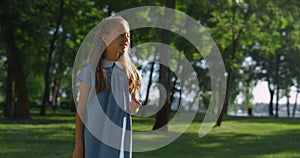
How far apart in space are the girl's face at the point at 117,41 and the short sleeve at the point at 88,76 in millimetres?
177

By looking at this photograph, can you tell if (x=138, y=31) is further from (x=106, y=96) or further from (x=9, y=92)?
(x=106, y=96)

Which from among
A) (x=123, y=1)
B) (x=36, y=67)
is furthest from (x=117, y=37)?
(x=36, y=67)

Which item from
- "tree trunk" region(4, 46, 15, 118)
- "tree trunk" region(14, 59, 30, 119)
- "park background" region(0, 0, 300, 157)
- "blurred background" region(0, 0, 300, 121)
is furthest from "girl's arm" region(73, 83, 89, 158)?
"tree trunk" region(4, 46, 15, 118)

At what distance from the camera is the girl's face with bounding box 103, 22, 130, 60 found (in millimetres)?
3611

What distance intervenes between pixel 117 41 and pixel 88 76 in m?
0.34

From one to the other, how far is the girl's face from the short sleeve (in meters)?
0.18

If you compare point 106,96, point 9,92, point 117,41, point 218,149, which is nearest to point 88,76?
point 106,96

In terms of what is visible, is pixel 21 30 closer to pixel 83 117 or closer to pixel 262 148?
pixel 262 148

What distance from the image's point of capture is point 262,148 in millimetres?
14141

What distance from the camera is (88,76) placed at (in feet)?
11.7

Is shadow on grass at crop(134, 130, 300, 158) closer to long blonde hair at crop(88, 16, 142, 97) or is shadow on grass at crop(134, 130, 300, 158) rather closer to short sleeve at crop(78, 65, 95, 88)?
long blonde hair at crop(88, 16, 142, 97)

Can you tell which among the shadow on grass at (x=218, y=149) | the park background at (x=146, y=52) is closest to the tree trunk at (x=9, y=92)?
the park background at (x=146, y=52)

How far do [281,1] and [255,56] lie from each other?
33.0 metres

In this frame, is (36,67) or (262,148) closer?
(262,148)
